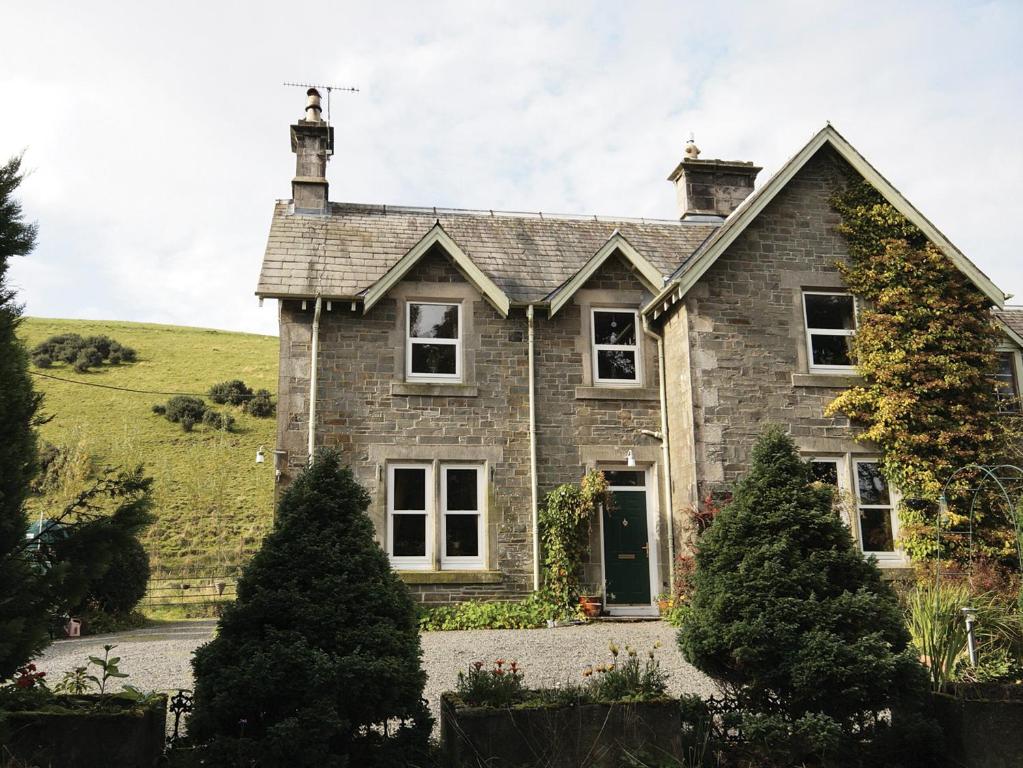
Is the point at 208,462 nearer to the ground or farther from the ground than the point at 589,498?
farther from the ground

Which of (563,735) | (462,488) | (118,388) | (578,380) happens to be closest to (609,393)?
(578,380)

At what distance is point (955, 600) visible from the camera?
8586 millimetres

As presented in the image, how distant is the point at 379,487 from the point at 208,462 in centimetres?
2461

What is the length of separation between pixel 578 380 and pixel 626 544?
3034mm

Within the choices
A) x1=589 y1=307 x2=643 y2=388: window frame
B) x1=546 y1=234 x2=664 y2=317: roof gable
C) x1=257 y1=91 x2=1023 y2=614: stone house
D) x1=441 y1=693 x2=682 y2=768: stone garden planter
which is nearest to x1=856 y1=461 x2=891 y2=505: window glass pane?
x1=257 y1=91 x2=1023 y2=614: stone house

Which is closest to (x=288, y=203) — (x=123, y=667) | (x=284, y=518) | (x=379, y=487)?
(x=379, y=487)

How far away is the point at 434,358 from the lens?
49.9ft

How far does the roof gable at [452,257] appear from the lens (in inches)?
579

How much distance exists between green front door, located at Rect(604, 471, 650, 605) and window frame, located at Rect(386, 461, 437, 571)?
3.05 m

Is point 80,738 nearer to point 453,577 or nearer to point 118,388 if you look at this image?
point 453,577

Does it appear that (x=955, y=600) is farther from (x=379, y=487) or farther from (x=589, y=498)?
(x=379, y=487)

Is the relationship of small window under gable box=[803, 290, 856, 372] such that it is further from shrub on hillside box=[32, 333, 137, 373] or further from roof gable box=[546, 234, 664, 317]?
shrub on hillside box=[32, 333, 137, 373]

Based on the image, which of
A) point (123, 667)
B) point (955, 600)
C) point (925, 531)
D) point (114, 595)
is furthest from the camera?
point (114, 595)

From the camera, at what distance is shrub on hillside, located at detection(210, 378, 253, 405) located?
43.6m
